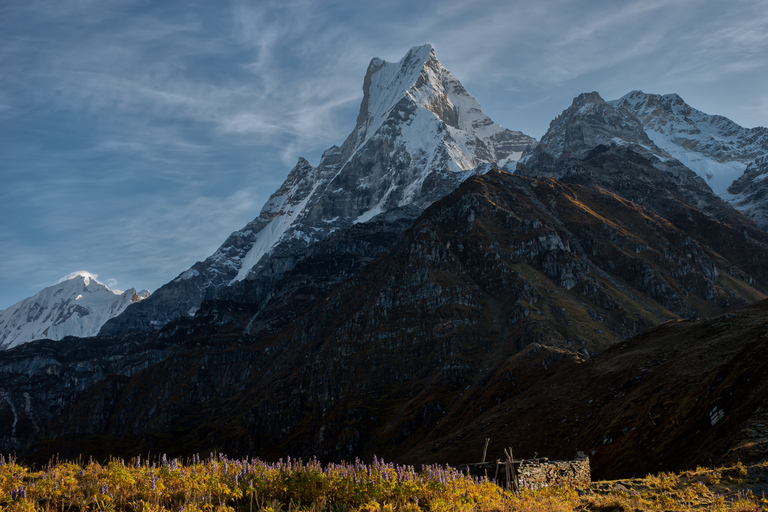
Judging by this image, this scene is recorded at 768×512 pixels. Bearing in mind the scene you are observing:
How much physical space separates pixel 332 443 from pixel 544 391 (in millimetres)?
75131

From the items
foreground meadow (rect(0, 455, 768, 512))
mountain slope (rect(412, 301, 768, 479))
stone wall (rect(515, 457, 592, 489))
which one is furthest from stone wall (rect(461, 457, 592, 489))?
mountain slope (rect(412, 301, 768, 479))

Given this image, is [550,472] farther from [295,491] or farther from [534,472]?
[295,491]

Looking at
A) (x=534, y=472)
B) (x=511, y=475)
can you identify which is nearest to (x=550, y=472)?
(x=534, y=472)

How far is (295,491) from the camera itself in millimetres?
17922

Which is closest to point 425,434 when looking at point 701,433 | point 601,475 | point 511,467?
point 601,475

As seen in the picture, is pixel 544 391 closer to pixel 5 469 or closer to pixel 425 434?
pixel 425 434

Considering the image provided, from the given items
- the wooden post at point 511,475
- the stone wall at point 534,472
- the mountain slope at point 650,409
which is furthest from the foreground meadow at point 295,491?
the mountain slope at point 650,409

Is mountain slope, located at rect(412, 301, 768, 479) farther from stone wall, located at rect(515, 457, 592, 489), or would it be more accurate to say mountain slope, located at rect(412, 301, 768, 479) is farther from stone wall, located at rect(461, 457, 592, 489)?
stone wall, located at rect(461, 457, 592, 489)

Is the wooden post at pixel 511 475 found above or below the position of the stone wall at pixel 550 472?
above

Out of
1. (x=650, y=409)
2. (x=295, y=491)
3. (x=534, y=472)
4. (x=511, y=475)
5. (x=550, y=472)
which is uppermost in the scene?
(x=295, y=491)

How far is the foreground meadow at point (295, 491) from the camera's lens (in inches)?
647

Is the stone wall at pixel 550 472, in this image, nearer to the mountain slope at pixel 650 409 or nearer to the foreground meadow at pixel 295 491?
the foreground meadow at pixel 295 491

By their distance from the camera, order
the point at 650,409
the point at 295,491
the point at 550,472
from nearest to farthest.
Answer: the point at 295,491
the point at 550,472
the point at 650,409

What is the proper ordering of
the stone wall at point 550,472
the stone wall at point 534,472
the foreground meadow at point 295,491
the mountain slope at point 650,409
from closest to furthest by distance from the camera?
the foreground meadow at point 295,491 < the stone wall at point 534,472 < the stone wall at point 550,472 < the mountain slope at point 650,409
